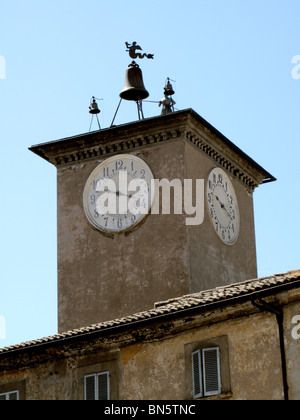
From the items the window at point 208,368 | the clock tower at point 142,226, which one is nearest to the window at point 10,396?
the window at point 208,368

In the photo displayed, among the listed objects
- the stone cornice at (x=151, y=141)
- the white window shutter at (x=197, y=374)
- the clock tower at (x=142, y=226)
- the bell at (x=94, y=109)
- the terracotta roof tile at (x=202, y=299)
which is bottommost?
the white window shutter at (x=197, y=374)

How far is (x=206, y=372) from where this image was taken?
24953 mm

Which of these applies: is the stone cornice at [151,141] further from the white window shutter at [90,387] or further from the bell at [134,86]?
the white window shutter at [90,387]

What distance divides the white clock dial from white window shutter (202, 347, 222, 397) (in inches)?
320

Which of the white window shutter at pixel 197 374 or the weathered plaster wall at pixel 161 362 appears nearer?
the weathered plaster wall at pixel 161 362

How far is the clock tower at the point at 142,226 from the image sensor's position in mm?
32219

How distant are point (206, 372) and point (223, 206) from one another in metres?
9.63

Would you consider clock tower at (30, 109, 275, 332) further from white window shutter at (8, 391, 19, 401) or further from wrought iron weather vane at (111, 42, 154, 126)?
white window shutter at (8, 391, 19, 401)

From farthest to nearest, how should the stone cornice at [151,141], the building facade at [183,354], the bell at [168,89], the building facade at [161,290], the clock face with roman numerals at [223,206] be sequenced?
1. the bell at [168,89]
2. the clock face with roman numerals at [223,206]
3. the stone cornice at [151,141]
4. the building facade at [161,290]
5. the building facade at [183,354]

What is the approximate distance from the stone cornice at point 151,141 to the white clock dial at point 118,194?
0.39 meters

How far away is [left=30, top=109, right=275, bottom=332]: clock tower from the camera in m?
32.2

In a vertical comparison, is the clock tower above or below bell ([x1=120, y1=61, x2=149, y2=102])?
below

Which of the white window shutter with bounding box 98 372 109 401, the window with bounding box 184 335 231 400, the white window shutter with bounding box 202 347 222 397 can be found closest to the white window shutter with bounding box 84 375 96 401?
the white window shutter with bounding box 98 372 109 401

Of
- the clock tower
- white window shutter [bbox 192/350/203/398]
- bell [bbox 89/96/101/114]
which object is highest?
bell [bbox 89/96/101/114]
